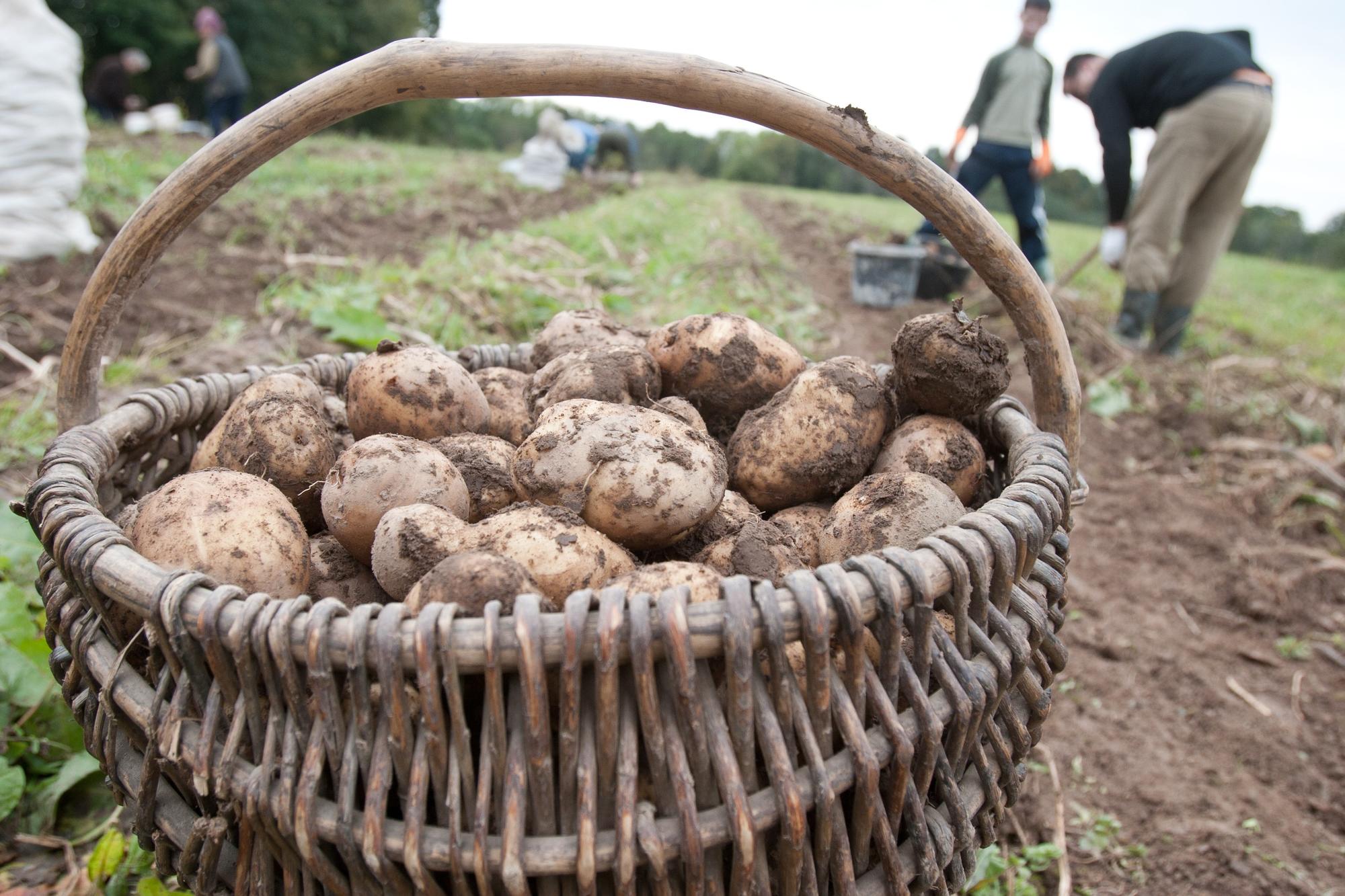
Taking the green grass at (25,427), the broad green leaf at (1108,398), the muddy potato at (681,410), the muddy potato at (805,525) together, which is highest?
the muddy potato at (681,410)

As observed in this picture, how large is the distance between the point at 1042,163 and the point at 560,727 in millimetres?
7484

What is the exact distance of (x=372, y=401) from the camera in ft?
5.74

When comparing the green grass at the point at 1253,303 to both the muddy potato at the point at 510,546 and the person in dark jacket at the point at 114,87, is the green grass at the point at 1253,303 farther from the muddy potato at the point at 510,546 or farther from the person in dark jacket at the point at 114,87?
the person in dark jacket at the point at 114,87

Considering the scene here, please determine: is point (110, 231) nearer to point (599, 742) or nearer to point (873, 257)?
point (873, 257)

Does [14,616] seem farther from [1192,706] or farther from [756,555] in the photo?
[1192,706]

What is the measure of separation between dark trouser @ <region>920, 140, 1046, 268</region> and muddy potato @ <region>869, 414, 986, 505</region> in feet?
19.6

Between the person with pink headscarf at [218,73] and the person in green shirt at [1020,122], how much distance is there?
536 inches

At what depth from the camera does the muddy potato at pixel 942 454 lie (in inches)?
64.2

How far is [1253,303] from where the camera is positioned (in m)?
10.5

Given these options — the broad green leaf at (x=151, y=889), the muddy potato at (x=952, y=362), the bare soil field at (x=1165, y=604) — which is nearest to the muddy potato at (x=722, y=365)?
the muddy potato at (x=952, y=362)

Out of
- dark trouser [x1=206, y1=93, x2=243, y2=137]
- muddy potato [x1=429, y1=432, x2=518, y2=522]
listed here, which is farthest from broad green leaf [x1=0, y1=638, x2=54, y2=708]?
dark trouser [x1=206, y1=93, x2=243, y2=137]

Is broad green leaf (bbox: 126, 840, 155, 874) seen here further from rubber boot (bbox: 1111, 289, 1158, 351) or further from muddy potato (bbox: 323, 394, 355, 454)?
rubber boot (bbox: 1111, 289, 1158, 351)

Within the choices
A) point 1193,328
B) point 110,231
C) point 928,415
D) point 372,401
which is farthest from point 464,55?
point 1193,328

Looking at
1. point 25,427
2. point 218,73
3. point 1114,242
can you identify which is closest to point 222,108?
point 218,73
